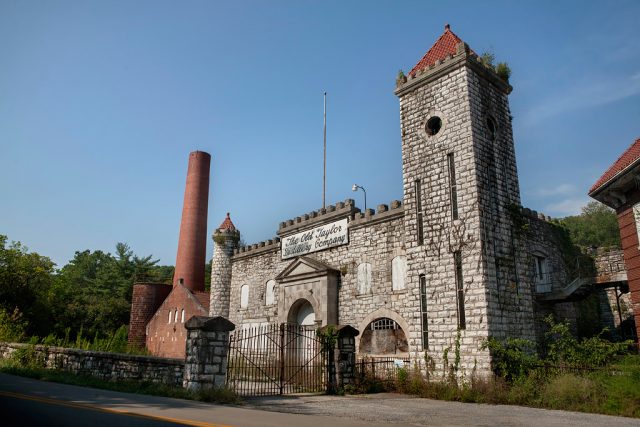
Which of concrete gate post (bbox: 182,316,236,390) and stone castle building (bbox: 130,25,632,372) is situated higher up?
stone castle building (bbox: 130,25,632,372)

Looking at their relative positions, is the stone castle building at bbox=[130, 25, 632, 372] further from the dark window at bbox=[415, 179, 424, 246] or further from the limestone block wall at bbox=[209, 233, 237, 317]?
the limestone block wall at bbox=[209, 233, 237, 317]

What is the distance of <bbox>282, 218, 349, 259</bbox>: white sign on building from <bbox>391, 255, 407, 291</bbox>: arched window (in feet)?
8.75

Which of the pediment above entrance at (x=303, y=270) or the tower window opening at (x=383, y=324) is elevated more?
the pediment above entrance at (x=303, y=270)

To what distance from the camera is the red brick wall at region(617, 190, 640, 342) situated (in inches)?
508

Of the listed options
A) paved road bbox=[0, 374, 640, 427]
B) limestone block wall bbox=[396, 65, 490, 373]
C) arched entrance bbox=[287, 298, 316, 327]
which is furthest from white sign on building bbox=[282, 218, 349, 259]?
paved road bbox=[0, 374, 640, 427]

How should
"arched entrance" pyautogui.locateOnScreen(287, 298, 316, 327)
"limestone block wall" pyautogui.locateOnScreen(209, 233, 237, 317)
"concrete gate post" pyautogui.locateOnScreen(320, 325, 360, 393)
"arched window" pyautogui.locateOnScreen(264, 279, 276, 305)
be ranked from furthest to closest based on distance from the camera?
"limestone block wall" pyautogui.locateOnScreen(209, 233, 237, 317), "arched window" pyautogui.locateOnScreen(264, 279, 276, 305), "arched entrance" pyautogui.locateOnScreen(287, 298, 316, 327), "concrete gate post" pyautogui.locateOnScreen(320, 325, 360, 393)

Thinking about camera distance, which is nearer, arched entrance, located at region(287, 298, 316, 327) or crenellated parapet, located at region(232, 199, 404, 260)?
crenellated parapet, located at region(232, 199, 404, 260)

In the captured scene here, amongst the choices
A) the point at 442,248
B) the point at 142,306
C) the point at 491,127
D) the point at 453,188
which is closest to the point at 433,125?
the point at 491,127

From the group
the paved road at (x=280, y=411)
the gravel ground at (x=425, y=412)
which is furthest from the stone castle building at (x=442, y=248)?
the paved road at (x=280, y=411)

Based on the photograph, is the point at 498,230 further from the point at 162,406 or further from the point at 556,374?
the point at 162,406

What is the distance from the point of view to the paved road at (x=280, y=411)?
7.01 m

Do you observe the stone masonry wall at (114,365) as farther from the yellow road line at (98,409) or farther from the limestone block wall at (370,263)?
the limestone block wall at (370,263)

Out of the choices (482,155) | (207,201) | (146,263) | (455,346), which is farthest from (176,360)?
(146,263)

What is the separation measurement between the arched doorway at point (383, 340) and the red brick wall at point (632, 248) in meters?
6.95
